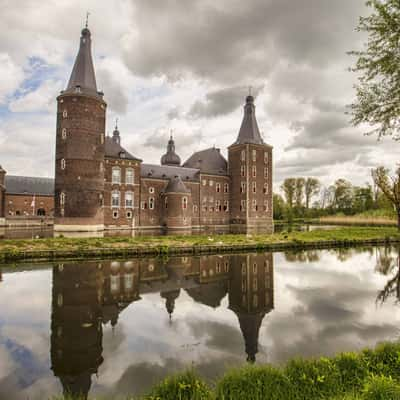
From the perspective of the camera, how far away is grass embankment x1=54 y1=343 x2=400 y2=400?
3.68 metres

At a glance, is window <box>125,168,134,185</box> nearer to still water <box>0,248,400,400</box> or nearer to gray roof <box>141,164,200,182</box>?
gray roof <box>141,164,200,182</box>

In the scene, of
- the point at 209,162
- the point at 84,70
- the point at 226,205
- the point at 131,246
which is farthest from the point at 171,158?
the point at 131,246

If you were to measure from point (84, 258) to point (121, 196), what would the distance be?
22.8 metres

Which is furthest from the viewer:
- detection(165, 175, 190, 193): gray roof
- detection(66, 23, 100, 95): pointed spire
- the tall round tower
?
detection(165, 175, 190, 193): gray roof

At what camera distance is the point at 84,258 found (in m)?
15.3

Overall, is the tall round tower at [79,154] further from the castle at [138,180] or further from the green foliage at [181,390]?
the green foliage at [181,390]

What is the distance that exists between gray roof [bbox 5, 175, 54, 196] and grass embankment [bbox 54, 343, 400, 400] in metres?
53.8

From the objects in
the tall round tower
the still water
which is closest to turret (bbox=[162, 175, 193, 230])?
the tall round tower

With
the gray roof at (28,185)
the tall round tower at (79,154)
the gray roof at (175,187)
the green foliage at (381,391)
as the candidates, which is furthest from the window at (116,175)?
the green foliage at (381,391)

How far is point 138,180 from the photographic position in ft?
128

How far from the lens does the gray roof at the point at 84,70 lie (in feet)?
98.8

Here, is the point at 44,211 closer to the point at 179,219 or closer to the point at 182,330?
the point at 179,219

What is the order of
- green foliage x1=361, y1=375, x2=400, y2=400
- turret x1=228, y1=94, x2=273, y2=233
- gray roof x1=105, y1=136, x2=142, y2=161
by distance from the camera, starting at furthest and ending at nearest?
1. turret x1=228, y1=94, x2=273, y2=233
2. gray roof x1=105, y1=136, x2=142, y2=161
3. green foliage x1=361, y1=375, x2=400, y2=400

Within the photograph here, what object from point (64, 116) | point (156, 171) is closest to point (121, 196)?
point (156, 171)
